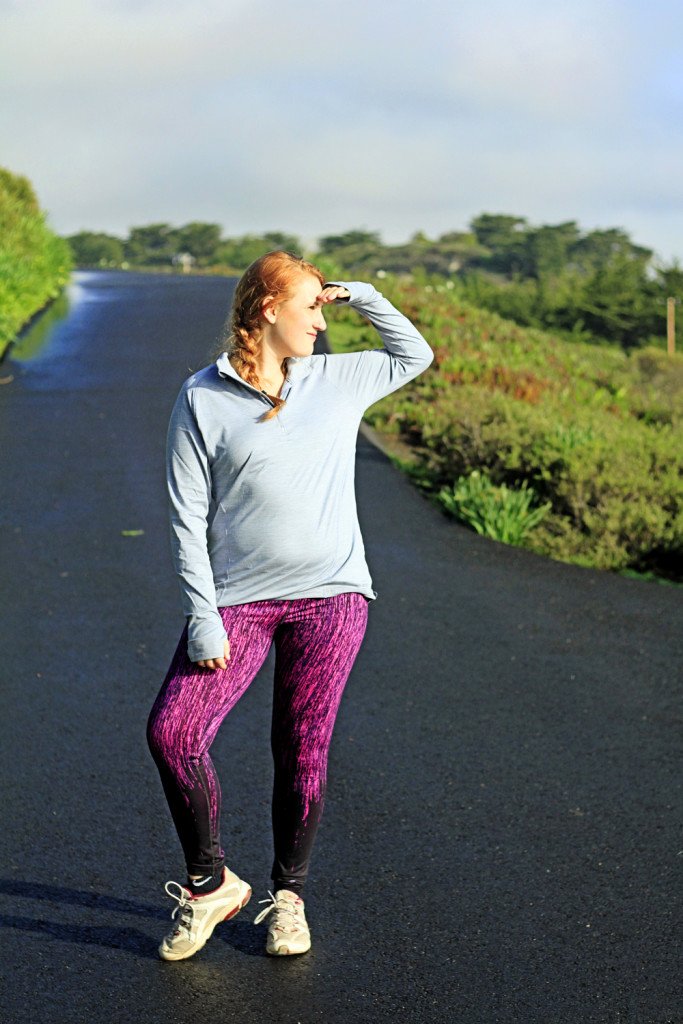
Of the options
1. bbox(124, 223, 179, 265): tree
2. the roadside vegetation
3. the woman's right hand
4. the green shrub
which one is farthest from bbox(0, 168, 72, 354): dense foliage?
bbox(124, 223, 179, 265): tree

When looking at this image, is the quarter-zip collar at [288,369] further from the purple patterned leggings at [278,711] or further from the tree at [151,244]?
the tree at [151,244]

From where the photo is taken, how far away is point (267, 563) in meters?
3.79

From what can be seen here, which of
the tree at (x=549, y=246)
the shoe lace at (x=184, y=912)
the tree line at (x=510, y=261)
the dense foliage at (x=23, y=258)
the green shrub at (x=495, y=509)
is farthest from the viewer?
the tree at (x=549, y=246)

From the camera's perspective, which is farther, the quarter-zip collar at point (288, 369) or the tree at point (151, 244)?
the tree at point (151, 244)

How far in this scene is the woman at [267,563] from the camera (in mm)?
3760

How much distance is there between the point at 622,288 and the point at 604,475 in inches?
1284

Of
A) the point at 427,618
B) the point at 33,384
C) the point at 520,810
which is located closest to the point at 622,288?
the point at 33,384

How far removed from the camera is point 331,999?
3766mm

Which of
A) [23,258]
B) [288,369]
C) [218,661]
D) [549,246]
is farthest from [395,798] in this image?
[549,246]

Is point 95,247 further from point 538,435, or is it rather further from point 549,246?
point 538,435

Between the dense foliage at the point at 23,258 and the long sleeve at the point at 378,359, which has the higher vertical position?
the long sleeve at the point at 378,359

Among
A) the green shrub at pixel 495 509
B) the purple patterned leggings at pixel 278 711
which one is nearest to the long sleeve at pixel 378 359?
the purple patterned leggings at pixel 278 711

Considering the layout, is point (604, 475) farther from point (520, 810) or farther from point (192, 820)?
point (192, 820)

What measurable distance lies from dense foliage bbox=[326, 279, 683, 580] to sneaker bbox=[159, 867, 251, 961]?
6044 millimetres
